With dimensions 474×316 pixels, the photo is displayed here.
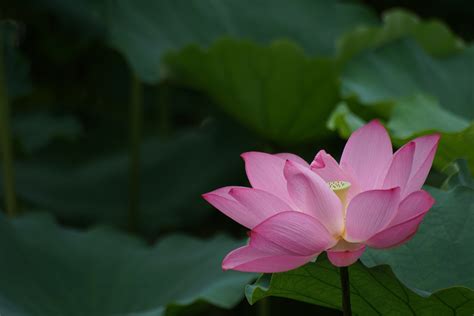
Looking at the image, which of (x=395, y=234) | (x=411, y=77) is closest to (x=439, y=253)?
(x=395, y=234)

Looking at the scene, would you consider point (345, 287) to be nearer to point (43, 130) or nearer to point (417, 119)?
point (417, 119)

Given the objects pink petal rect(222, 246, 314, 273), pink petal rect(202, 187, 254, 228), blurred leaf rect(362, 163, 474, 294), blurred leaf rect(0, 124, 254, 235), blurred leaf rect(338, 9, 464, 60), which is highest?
pink petal rect(202, 187, 254, 228)

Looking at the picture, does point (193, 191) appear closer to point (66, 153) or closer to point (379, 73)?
point (66, 153)

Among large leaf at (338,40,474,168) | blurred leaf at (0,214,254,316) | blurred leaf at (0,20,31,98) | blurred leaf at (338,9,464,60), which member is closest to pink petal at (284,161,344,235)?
blurred leaf at (0,214,254,316)

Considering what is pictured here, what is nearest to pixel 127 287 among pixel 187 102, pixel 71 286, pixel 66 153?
pixel 71 286

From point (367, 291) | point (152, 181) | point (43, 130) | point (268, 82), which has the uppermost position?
point (367, 291)

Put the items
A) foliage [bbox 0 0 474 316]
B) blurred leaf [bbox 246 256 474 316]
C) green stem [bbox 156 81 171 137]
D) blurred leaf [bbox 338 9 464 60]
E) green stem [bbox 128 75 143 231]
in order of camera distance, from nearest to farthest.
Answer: blurred leaf [bbox 246 256 474 316], foliage [bbox 0 0 474 316], blurred leaf [bbox 338 9 464 60], green stem [bbox 128 75 143 231], green stem [bbox 156 81 171 137]

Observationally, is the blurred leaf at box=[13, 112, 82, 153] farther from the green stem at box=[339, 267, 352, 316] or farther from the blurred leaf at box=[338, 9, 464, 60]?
the green stem at box=[339, 267, 352, 316]
